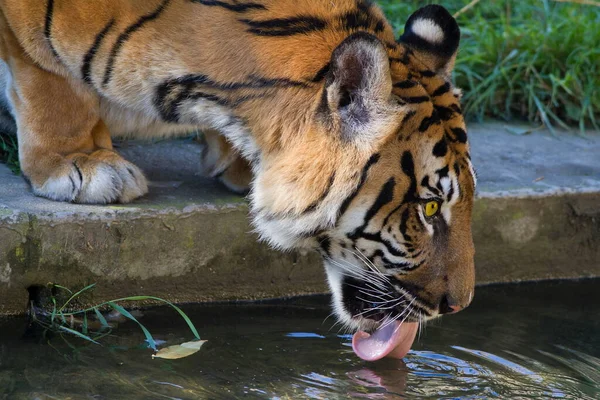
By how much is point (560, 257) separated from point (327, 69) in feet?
5.40

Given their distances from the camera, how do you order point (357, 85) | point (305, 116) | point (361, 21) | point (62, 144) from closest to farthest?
point (357, 85)
point (305, 116)
point (361, 21)
point (62, 144)

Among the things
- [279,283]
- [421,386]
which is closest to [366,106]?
[421,386]

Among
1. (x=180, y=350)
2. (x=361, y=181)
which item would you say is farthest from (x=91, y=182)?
(x=361, y=181)

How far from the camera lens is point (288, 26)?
283 cm

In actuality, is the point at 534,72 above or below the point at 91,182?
above

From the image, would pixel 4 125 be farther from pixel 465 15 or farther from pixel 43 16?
pixel 465 15

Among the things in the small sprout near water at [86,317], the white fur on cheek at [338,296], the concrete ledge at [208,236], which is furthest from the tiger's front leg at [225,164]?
the white fur on cheek at [338,296]

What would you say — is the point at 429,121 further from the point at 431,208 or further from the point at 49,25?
the point at 49,25

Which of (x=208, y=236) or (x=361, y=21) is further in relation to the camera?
(x=208, y=236)

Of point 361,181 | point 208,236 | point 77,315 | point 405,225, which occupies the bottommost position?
point 77,315

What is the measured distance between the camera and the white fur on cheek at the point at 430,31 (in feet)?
9.76

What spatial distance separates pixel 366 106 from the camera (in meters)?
2.58

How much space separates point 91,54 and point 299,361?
119 centimetres

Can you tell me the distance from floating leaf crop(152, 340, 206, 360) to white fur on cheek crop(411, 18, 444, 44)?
118 cm
